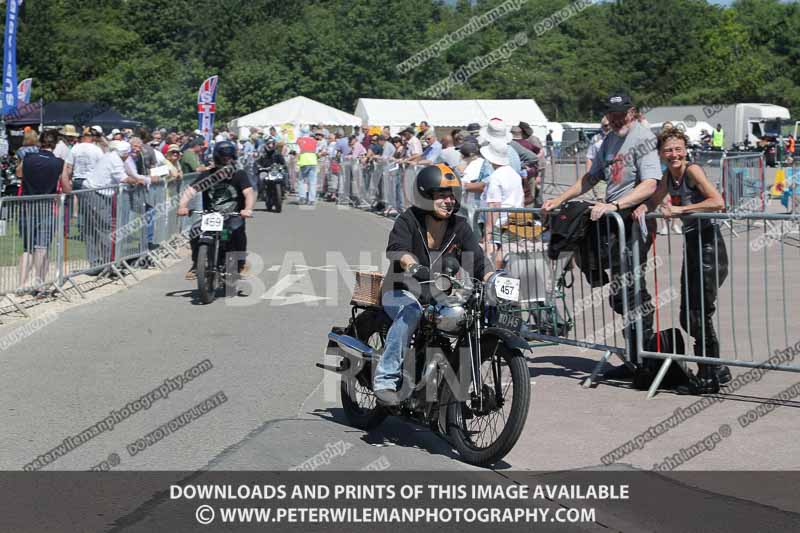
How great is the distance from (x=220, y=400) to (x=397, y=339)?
2199 mm

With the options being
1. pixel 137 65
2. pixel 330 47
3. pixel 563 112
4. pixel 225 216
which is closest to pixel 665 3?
pixel 563 112

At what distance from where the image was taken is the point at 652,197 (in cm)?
874

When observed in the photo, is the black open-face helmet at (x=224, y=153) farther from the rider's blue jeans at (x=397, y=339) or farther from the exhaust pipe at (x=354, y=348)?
the rider's blue jeans at (x=397, y=339)

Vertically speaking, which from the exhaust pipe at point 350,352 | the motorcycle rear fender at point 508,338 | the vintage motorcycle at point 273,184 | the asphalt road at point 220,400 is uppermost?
the vintage motorcycle at point 273,184

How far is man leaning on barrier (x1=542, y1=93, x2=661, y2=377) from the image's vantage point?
8578 millimetres

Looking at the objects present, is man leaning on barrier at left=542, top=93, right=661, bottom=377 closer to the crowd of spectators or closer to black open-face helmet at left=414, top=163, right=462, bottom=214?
the crowd of spectators

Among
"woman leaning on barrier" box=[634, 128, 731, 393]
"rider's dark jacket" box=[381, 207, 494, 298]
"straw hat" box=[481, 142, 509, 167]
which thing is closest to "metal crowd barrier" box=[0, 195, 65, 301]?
"straw hat" box=[481, 142, 509, 167]

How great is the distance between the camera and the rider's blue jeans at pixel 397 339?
673cm

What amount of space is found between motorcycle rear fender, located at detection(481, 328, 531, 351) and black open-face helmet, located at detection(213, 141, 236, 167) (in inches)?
312

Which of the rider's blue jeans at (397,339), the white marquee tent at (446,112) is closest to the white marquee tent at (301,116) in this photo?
the white marquee tent at (446,112)

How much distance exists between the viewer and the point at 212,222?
44.7 ft

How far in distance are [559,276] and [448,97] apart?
79.5 metres

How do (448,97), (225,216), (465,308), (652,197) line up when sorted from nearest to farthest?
(465,308)
(652,197)
(225,216)
(448,97)

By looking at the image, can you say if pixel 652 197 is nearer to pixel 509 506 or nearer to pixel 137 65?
pixel 509 506
